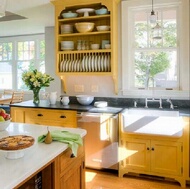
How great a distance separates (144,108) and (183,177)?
3.15ft

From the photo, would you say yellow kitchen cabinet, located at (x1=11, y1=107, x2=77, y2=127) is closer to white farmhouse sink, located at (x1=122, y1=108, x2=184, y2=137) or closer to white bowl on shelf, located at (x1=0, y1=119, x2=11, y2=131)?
white farmhouse sink, located at (x1=122, y1=108, x2=184, y2=137)

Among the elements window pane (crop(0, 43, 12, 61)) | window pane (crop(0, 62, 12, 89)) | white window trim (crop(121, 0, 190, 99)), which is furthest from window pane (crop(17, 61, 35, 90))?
white window trim (crop(121, 0, 190, 99))

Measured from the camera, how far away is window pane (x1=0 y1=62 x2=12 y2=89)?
7.79 metres

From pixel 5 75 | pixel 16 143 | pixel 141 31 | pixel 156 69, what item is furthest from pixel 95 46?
pixel 5 75

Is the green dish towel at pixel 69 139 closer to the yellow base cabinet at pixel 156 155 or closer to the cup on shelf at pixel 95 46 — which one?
the yellow base cabinet at pixel 156 155

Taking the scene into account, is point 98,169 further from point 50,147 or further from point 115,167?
point 50,147

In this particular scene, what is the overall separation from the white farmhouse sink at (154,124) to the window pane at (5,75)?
5743mm

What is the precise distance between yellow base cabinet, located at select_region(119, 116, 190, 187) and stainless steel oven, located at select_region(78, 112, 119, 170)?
96 millimetres

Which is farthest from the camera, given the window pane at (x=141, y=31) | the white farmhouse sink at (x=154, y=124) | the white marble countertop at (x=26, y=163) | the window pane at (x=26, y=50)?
the window pane at (x=26, y=50)

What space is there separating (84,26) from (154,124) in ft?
5.50

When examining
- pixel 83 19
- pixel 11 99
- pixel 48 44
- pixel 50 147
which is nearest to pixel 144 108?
pixel 83 19

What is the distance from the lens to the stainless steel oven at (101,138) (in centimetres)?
303

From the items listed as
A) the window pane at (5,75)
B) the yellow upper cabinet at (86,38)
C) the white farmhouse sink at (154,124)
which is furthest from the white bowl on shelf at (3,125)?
the window pane at (5,75)

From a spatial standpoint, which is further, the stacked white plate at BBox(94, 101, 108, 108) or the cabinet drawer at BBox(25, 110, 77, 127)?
the stacked white plate at BBox(94, 101, 108, 108)
